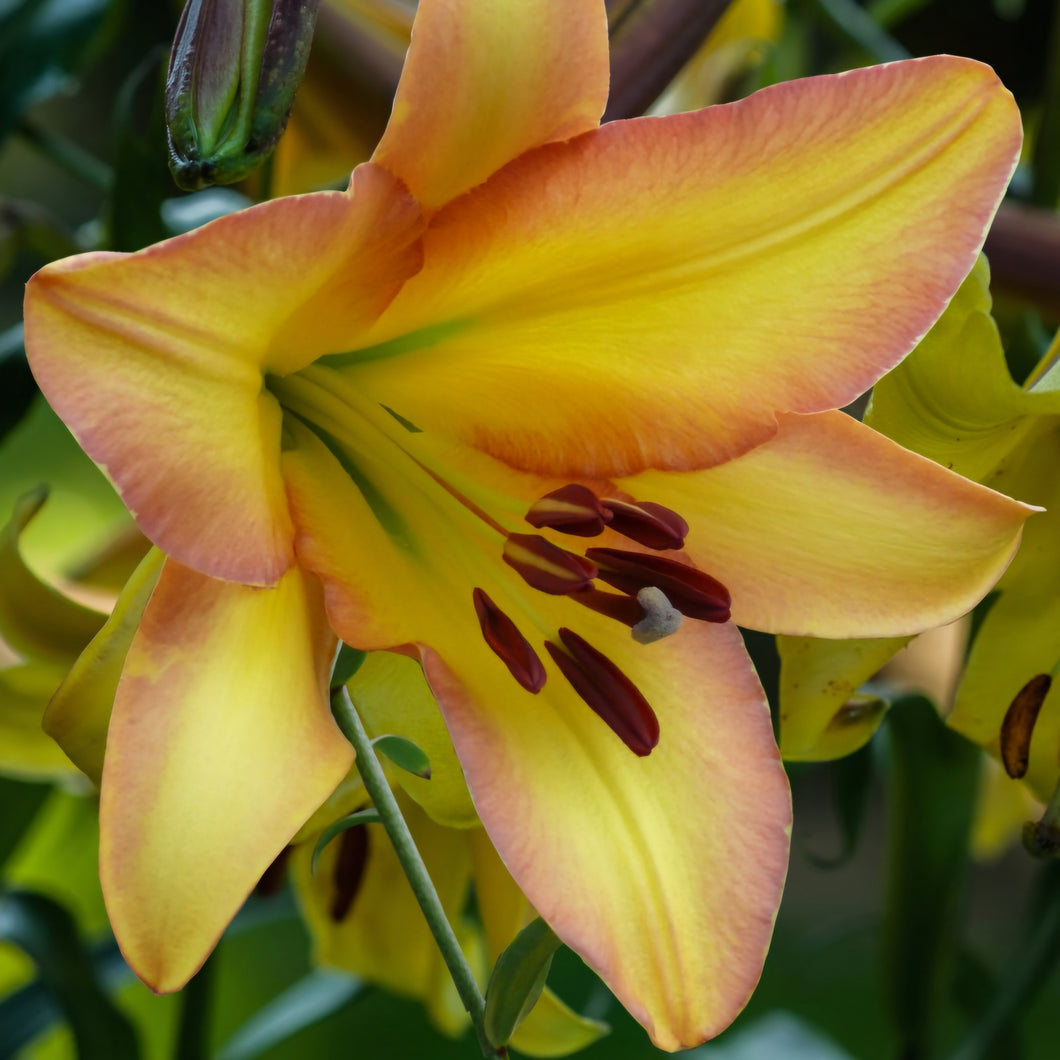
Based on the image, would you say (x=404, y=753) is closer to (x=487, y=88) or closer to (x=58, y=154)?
(x=487, y=88)

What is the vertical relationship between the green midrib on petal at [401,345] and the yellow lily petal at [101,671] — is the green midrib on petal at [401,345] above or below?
above

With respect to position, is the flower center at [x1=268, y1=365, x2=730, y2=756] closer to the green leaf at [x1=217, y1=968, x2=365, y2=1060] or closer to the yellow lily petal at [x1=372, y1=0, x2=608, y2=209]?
the yellow lily petal at [x1=372, y1=0, x2=608, y2=209]

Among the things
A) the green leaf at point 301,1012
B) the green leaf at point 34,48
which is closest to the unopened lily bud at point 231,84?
the green leaf at point 34,48

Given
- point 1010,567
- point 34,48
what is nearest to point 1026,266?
point 1010,567

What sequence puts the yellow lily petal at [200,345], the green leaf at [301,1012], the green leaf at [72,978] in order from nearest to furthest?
the yellow lily petal at [200,345] → the green leaf at [72,978] → the green leaf at [301,1012]

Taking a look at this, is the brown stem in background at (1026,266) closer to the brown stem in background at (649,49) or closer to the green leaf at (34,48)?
the brown stem in background at (649,49)

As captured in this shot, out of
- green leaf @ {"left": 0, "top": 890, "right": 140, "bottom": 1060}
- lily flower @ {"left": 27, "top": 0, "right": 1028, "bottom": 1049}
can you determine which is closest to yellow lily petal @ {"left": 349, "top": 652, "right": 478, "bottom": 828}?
Result: lily flower @ {"left": 27, "top": 0, "right": 1028, "bottom": 1049}

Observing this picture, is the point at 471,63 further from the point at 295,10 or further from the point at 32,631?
the point at 32,631

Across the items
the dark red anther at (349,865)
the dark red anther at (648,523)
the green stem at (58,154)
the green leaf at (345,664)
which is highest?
the green stem at (58,154)

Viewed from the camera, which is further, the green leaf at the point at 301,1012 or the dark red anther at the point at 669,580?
the green leaf at the point at 301,1012
